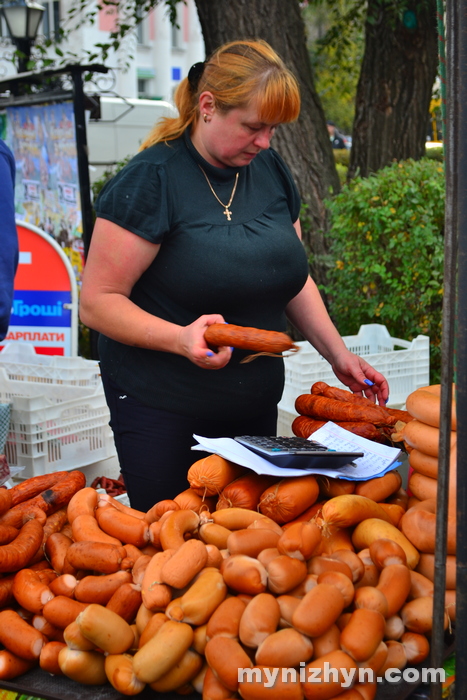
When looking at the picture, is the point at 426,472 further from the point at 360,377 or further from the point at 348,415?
the point at 360,377

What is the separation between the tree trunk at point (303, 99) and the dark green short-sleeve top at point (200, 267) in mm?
3206

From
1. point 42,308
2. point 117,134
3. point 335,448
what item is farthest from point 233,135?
point 117,134

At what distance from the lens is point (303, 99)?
569 cm

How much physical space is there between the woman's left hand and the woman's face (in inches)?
29.7

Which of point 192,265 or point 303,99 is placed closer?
point 192,265

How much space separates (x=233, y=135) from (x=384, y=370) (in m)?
2.05

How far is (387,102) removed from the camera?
5.99m

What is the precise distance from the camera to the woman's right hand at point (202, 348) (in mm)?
1773

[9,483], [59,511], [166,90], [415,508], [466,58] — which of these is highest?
[166,90]

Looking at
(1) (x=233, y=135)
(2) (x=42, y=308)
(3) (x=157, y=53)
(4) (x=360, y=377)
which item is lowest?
(2) (x=42, y=308)

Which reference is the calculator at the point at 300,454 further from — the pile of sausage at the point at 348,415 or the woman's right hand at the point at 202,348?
the pile of sausage at the point at 348,415

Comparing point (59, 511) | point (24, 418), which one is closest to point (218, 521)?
point (59, 511)

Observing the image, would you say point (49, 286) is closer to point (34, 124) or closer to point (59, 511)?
point (34, 124)

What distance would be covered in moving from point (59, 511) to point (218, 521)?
502mm
